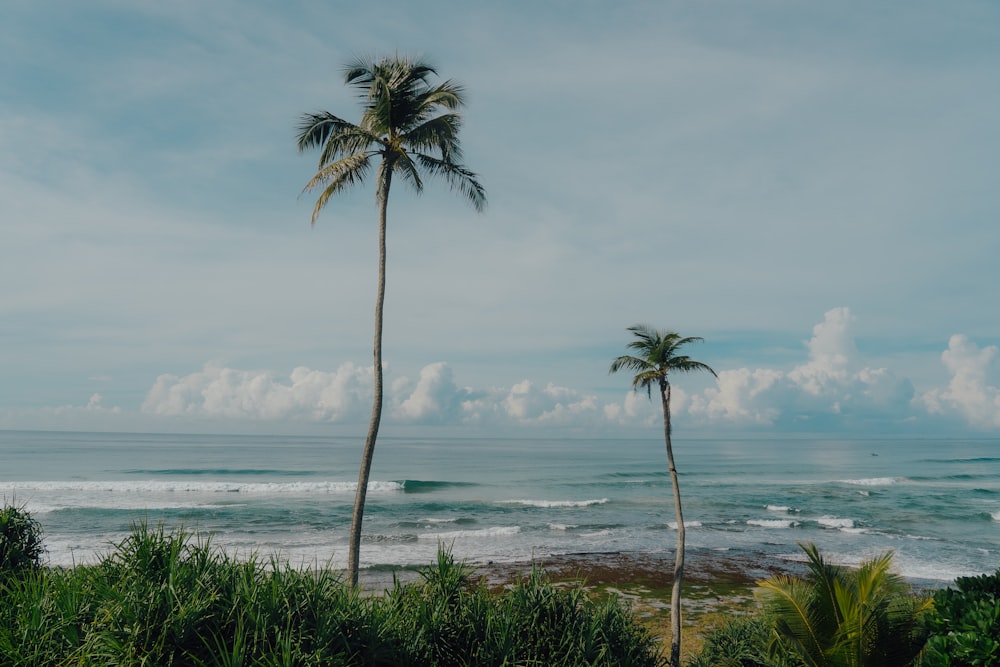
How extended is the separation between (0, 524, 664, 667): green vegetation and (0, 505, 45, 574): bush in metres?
6.14

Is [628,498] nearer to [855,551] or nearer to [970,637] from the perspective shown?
[855,551]

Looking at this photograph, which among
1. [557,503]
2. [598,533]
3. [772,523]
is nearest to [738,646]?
[598,533]

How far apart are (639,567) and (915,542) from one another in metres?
20.7

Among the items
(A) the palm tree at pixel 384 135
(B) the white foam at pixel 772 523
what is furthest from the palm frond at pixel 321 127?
(B) the white foam at pixel 772 523

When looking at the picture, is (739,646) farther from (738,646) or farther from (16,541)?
(16,541)

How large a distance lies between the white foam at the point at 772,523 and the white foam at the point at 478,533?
1788 centimetres

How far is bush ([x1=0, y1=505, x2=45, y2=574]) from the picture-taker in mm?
11508

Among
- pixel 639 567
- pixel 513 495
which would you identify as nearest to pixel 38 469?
pixel 513 495

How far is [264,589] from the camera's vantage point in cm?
602

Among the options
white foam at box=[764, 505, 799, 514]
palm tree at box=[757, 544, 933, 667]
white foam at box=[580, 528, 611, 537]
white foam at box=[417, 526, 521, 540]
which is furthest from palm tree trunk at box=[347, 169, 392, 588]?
white foam at box=[764, 505, 799, 514]

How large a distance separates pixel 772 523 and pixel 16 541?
149 ft

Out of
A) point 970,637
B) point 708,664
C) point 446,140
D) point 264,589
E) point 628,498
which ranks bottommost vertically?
point 628,498

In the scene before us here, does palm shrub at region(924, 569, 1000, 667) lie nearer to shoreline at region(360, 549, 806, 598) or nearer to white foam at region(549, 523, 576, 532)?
shoreline at region(360, 549, 806, 598)

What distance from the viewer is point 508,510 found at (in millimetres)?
49562
